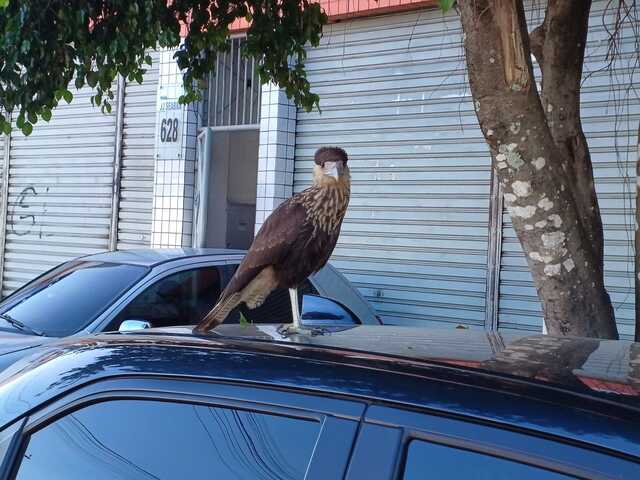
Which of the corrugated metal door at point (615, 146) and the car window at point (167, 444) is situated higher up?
the corrugated metal door at point (615, 146)

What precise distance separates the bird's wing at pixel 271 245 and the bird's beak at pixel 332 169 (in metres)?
0.22

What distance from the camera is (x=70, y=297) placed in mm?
6027

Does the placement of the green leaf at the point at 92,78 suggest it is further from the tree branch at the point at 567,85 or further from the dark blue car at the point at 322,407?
the dark blue car at the point at 322,407

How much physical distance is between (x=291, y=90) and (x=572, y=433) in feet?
19.7

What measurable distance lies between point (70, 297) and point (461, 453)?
15.6 feet

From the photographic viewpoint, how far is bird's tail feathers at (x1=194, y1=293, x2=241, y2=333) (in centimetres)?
318

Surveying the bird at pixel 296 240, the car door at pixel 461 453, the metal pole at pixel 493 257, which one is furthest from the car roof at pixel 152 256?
the car door at pixel 461 453

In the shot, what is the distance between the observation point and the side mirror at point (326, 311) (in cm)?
645

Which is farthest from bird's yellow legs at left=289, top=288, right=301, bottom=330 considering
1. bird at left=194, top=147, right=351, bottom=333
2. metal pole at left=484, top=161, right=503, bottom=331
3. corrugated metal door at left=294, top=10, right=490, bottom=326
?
corrugated metal door at left=294, top=10, right=490, bottom=326

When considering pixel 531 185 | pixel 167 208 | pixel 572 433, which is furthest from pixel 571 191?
pixel 167 208

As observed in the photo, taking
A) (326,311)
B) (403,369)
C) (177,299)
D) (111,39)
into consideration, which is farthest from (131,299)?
(403,369)

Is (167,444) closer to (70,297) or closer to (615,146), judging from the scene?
(70,297)

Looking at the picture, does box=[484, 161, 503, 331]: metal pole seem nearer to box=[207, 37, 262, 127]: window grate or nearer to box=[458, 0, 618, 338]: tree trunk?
box=[207, 37, 262, 127]: window grate

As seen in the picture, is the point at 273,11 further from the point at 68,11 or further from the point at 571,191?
the point at 571,191
